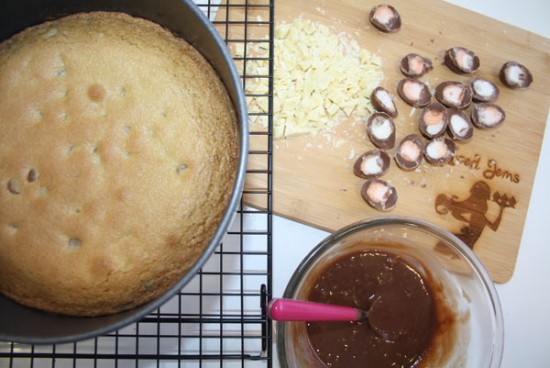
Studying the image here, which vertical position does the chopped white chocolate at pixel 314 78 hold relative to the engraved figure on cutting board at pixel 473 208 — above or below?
above

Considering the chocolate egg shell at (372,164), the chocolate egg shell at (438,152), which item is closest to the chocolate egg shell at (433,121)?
the chocolate egg shell at (438,152)

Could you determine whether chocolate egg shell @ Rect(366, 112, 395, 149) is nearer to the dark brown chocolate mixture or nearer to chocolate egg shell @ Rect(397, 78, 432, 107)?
chocolate egg shell @ Rect(397, 78, 432, 107)

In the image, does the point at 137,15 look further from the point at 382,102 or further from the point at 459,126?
the point at 459,126

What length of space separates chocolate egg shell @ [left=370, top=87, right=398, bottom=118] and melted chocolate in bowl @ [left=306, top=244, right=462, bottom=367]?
332mm

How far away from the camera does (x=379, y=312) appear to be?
0.96m

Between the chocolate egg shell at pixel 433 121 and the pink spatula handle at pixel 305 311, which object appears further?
the chocolate egg shell at pixel 433 121

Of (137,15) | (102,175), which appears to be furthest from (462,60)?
(102,175)

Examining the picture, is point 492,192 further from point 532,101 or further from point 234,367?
point 234,367

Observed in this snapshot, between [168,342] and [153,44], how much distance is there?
2.07 ft

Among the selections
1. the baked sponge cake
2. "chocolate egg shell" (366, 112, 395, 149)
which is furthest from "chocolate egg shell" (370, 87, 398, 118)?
the baked sponge cake

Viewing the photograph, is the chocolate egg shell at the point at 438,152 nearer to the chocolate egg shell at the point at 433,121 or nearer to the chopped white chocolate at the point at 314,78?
the chocolate egg shell at the point at 433,121

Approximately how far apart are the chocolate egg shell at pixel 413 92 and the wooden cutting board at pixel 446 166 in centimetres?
2

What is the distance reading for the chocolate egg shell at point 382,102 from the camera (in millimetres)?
1132

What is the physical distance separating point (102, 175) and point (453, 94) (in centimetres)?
82
